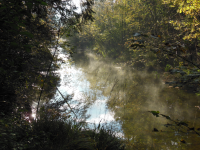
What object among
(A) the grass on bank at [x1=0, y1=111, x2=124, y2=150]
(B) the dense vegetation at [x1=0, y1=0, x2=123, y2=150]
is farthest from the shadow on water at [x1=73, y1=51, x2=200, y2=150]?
(B) the dense vegetation at [x1=0, y1=0, x2=123, y2=150]

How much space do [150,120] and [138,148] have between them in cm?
176

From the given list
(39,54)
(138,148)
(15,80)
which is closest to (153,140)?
(138,148)

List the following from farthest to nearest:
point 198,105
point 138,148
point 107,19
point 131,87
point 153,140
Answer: point 107,19 < point 131,87 < point 198,105 < point 153,140 < point 138,148

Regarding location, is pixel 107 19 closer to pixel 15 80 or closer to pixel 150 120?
pixel 150 120

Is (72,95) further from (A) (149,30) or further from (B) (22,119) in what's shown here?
(A) (149,30)

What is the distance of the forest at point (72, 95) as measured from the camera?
172cm

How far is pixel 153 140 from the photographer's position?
4.31m

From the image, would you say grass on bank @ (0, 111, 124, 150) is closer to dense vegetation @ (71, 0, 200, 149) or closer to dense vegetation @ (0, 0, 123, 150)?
dense vegetation @ (0, 0, 123, 150)

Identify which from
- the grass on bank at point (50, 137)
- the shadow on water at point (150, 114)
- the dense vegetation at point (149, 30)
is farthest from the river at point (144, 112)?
the dense vegetation at point (149, 30)

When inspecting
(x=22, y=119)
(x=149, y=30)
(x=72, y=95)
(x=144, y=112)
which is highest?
(x=149, y=30)

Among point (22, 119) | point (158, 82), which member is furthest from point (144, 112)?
point (158, 82)

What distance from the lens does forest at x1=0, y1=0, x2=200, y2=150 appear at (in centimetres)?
172

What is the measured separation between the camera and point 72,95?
7293mm

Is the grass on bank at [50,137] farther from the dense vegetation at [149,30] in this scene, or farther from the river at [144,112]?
the dense vegetation at [149,30]
